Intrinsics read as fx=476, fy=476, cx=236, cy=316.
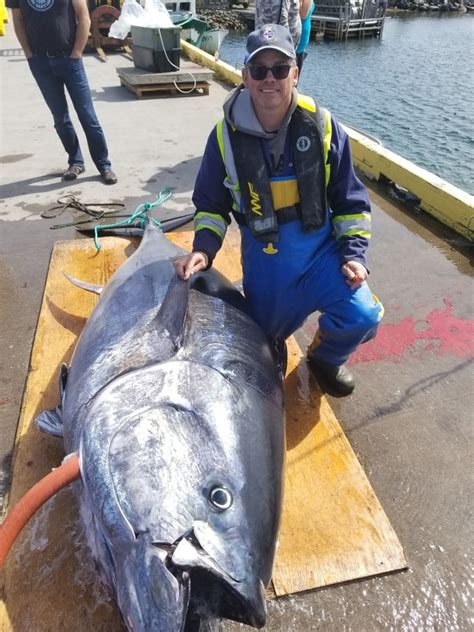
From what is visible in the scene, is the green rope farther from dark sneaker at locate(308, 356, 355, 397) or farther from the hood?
dark sneaker at locate(308, 356, 355, 397)

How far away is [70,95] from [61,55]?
1.26ft

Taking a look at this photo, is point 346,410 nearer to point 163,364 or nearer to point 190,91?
point 163,364

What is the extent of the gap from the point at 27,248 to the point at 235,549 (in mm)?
3453

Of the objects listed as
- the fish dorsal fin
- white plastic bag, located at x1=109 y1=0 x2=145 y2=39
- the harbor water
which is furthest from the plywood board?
the harbor water

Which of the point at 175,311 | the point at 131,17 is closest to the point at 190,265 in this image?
the point at 175,311

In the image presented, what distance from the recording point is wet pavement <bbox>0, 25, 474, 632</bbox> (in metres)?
1.85

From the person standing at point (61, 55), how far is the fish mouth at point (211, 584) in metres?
4.67

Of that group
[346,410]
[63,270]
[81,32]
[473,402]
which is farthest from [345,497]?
[81,32]

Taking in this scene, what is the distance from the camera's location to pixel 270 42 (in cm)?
221

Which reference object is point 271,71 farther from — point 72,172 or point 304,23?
point 72,172

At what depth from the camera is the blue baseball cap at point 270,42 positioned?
7.25 feet

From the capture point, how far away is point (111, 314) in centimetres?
228

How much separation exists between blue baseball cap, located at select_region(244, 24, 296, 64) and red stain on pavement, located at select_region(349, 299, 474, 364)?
1805mm

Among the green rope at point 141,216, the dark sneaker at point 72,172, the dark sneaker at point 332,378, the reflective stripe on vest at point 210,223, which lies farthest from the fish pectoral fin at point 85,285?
the dark sneaker at point 72,172
